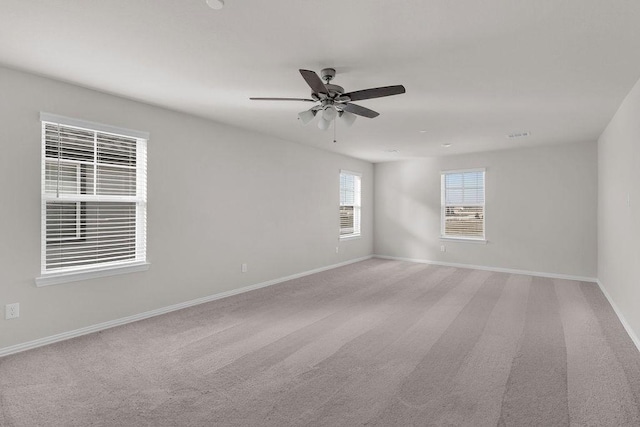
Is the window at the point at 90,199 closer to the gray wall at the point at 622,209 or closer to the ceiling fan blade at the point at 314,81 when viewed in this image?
the ceiling fan blade at the point at 314,81

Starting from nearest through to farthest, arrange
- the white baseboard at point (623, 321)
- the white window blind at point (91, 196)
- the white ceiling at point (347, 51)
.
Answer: the white ceiling at point (347, 51), the white baseboard at point (623, 321), the white window blind at point (91, 196)

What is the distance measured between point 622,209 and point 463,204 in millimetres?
3531

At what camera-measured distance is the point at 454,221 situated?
762 centimetres

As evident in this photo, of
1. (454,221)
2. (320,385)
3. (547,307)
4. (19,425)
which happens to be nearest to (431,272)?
(454,221)

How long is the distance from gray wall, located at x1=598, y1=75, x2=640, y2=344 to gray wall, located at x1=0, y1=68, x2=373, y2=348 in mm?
4603

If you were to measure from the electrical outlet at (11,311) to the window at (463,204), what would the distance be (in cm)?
726

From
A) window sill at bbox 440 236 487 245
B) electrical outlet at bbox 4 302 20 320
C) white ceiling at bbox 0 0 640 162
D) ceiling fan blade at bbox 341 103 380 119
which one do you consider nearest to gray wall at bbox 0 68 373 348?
electrical outlet at bbox 4 302 20 320

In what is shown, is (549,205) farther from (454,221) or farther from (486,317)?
(486,317)

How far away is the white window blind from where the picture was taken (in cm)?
335

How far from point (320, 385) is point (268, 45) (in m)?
2.61

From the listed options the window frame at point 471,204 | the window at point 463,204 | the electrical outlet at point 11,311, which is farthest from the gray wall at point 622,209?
the electrical outlet at point 11,311

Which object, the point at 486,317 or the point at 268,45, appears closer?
the point at 268,45

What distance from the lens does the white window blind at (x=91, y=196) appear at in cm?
335

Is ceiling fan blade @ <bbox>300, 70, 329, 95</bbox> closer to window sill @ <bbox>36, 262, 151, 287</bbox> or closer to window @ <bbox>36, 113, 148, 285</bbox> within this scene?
window @ <bbox>36, 113, 148, 285</bbox>
